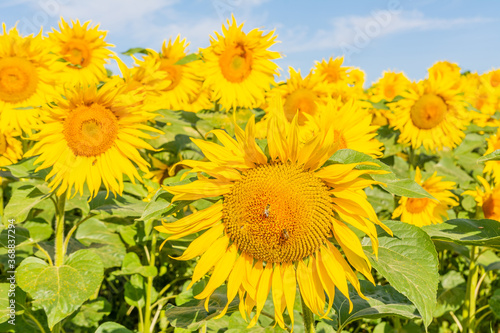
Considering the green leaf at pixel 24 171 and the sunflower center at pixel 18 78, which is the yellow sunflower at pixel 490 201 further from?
the sunflower center at pixel 18 78

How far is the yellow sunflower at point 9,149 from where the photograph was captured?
3654 millimetres

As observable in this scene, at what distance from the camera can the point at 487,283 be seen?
3.95 m

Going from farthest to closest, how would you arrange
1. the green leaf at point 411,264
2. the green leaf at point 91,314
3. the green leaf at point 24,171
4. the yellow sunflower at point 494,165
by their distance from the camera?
the yellow sunflower at point 494,165
the green leaf at point 91,314
the green leaf at point 24,171
the green leaf at point 411,264

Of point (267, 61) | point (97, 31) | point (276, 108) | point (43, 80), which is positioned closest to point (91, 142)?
point (43, 80)

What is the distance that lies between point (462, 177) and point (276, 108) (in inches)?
144

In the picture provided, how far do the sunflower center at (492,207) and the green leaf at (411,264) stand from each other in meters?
2.10

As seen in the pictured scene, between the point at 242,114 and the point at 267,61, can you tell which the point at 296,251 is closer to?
the point at 242,114

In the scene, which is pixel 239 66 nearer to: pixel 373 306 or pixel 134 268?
pixel 134 268

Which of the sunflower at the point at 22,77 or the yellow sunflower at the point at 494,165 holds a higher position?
the sunflower at the point at 22,77

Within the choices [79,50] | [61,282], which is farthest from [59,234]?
[79,50]

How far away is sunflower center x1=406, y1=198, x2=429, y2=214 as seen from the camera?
145 inches

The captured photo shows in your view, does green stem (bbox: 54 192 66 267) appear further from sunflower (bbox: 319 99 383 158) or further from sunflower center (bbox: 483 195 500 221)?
sunflower center (bbox: 483 195 500 221)

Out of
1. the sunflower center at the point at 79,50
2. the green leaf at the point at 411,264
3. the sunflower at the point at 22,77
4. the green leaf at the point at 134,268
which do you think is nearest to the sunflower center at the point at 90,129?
the green leaf at the point at 134,268

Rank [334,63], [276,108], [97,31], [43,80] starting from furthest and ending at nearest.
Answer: [334,63] < [97,31] < [43,80] < [276,108]
